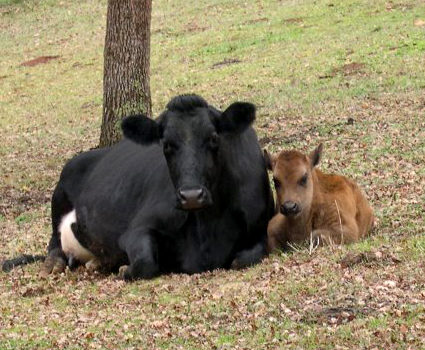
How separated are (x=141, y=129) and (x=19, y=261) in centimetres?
266

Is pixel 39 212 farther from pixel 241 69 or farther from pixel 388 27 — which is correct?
pixel 388 27

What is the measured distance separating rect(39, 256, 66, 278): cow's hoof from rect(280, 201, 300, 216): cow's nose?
122 inches

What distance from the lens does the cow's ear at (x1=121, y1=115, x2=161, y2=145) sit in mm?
10328

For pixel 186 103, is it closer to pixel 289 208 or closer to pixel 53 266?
pixel 289 208

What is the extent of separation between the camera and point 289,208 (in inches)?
385

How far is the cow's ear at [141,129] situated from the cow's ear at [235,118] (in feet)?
2.06

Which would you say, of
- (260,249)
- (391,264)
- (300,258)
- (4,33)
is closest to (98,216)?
(260,249)

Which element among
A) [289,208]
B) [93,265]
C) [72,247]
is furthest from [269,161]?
[72,247]

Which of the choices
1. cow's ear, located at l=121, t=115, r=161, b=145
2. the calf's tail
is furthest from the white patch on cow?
cow's ear, located at l=121, t=115, r=161, b=145

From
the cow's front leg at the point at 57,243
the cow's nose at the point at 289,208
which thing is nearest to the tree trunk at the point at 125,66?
the cow's front leg at the point at 57,243

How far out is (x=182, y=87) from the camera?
27.3 metres

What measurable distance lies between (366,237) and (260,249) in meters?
1.14

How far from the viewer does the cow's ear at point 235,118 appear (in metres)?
10.2

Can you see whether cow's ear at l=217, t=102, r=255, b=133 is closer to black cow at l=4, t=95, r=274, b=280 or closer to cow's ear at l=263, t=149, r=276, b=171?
black cow at l=4, t=95, r=274, b=280
